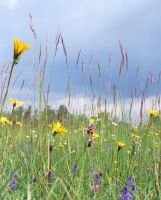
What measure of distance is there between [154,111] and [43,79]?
981 mm

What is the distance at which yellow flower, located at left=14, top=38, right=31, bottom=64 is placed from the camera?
1522mm

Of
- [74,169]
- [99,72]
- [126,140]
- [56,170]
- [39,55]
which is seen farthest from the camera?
[126,140]

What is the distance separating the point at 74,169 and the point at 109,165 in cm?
54

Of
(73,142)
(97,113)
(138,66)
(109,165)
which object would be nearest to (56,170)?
(109,165)

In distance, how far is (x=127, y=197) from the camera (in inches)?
80.1

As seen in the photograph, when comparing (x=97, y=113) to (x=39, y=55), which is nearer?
(x=39, y=55)

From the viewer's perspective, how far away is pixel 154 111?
280 centimetres

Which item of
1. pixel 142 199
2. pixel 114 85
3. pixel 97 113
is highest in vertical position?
pixel 114 85

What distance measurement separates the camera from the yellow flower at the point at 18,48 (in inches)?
59.9

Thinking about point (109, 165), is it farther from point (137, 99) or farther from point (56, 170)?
point (137, 99)

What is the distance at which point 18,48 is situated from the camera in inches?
60.8

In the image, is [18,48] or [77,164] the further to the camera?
[77,164]

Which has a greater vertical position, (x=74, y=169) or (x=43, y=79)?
(x=43, y=79)

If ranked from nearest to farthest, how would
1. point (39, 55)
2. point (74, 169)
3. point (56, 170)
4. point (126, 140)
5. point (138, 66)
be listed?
point (39, 55) → point (74, 169) → point (56, 170) → point (138, 66) → point (126, 140)
